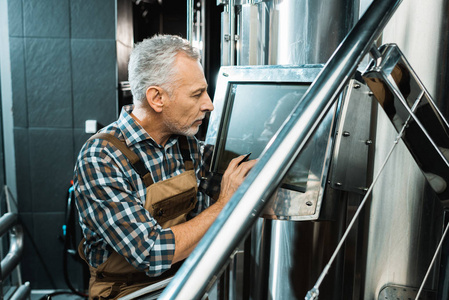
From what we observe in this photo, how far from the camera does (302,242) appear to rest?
1.17 meters

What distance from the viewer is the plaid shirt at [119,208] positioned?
1080 mm

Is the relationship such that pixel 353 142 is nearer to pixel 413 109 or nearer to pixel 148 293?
pixel 413 109

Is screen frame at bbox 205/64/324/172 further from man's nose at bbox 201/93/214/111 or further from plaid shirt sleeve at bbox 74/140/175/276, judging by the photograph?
plaid shirt sleeve at bbox 74/140/175/276

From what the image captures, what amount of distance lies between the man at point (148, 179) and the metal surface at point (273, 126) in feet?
0.26

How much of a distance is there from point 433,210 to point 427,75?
344 mm

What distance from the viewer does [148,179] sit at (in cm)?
122

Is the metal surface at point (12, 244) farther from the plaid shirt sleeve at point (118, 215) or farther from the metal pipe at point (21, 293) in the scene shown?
the plaid shirt sleeve at point (118, 215)

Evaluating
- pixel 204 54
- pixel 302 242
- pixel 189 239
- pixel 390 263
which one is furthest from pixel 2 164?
pixel 390 263

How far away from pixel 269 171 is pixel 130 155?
2.29 feet

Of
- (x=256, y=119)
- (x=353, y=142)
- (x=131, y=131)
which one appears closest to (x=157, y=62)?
(x=131, y=131)

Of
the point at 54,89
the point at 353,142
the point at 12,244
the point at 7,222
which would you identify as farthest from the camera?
the point at 54,89

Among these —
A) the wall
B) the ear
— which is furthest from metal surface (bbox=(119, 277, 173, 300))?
the wall

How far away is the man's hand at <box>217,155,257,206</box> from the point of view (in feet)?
3.61

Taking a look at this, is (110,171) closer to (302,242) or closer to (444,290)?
(302,242)
